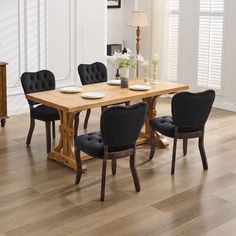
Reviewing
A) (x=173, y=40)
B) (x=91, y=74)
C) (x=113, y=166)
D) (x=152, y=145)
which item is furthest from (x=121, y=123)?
(x=173, y=40)

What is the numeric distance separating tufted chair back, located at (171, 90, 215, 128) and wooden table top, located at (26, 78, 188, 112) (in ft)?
2.16

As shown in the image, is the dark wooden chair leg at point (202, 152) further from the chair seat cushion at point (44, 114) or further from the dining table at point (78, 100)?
the chair seat cushion at point (44, 114)

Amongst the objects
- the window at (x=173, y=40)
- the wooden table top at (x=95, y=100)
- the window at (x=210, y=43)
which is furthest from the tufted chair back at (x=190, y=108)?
the window at (x=173, y=40)

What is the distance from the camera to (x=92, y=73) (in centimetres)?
672

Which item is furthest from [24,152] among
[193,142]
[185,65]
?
[185,65]

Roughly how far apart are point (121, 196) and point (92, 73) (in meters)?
2.56

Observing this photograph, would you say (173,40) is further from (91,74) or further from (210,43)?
(91,74)

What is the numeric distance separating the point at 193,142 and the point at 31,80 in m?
2.04

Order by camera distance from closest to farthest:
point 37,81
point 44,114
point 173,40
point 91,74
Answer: point 44,114 < point 37,81 < point 91,74 < point 173,40

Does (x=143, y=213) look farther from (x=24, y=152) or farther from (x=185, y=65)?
(x=185, y=65)

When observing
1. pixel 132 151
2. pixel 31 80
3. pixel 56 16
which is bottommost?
pixel 132 151

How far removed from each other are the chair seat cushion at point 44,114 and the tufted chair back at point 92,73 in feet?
3.38

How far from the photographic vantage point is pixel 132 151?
180 inches

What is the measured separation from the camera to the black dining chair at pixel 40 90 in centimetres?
560
